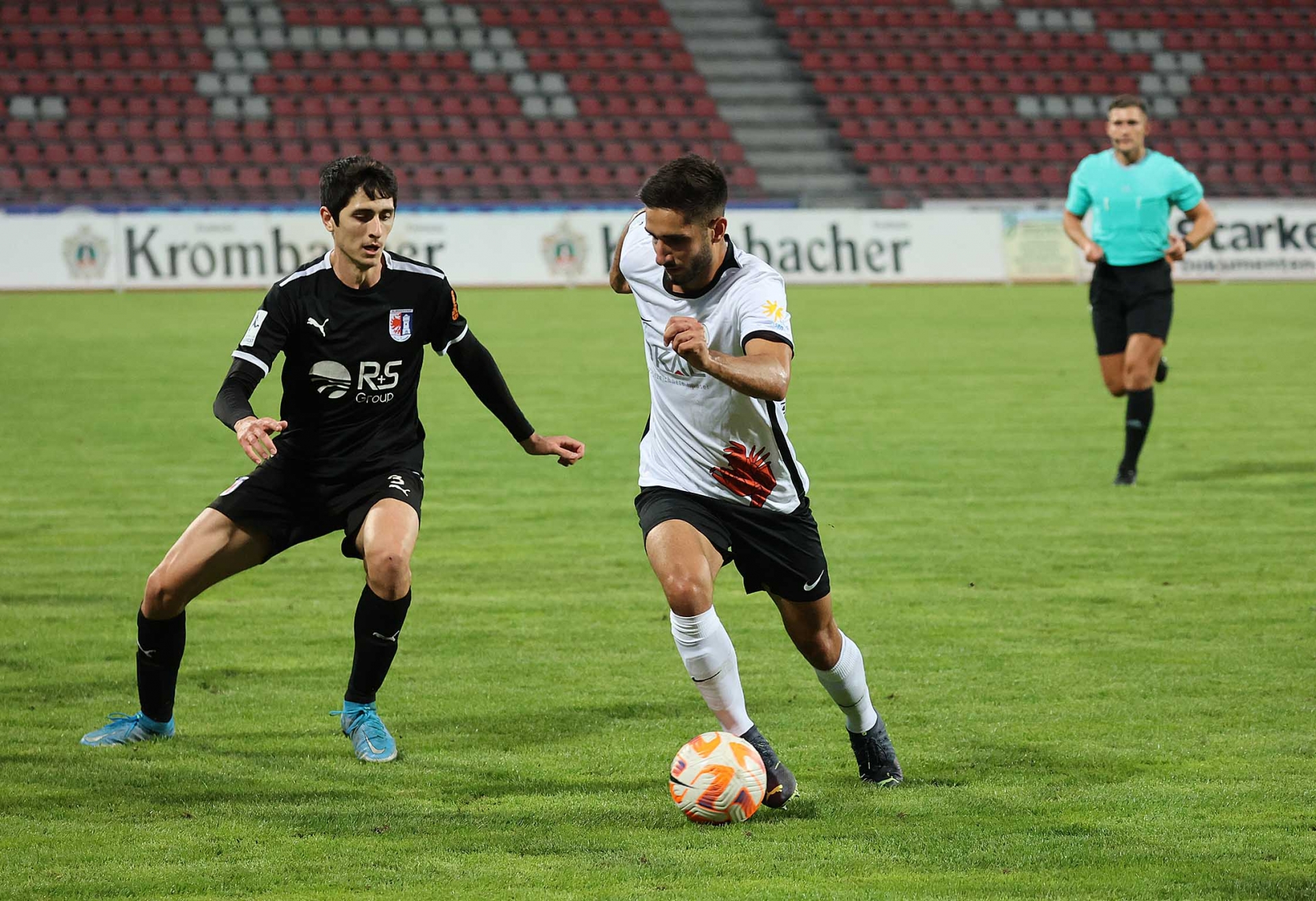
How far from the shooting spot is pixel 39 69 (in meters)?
31.8

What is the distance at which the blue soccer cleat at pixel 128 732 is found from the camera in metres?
5.36

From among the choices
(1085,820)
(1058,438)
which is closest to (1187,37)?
(1058,438)

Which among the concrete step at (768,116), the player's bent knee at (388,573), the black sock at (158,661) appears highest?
Result: the player's bent knee at (388,573)

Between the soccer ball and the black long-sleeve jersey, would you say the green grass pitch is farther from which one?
the black long-sleeve jersey

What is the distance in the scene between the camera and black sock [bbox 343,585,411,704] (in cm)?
532

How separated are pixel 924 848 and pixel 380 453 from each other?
2283mm

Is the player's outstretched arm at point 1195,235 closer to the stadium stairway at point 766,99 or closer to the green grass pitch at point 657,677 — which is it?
the green grass pitch at point 657,677

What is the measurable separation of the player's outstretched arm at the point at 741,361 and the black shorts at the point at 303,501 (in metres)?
1.44

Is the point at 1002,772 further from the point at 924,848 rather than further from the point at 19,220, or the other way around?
the point at 19,220

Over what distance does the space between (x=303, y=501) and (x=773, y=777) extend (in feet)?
6.21

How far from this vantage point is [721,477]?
4.79 meters

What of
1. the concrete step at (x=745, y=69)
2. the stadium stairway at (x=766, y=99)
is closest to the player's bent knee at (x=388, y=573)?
the stadium stairway at (x=766, y=99)

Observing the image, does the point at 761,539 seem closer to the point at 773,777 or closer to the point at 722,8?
the point at 773,777

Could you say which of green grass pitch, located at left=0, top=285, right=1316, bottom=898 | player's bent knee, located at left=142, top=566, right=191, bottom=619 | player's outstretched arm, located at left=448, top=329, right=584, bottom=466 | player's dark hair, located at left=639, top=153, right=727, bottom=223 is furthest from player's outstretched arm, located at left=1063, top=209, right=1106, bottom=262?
player's bent knee, located at left=142, top=566, right=191, bottom=619
